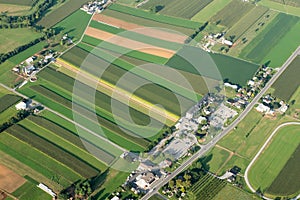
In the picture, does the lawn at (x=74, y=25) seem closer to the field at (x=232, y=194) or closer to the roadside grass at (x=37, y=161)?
the roadside grass at (x=37, y=161)

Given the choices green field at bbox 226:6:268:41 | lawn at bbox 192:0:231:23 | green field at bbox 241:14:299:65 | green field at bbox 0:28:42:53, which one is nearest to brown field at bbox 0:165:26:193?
green field at bbox 0:28:42:53

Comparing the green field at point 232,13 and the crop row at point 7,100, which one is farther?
the green field at point 232,13

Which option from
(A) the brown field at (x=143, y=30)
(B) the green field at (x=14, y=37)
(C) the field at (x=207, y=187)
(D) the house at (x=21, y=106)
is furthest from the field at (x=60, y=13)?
(C) the field at (x=207, y=187)

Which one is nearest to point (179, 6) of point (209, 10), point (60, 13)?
point (209, 10)

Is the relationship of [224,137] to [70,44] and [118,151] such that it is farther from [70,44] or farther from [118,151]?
[70,44]

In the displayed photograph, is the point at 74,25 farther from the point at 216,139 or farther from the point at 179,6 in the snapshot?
the point at 216,139
